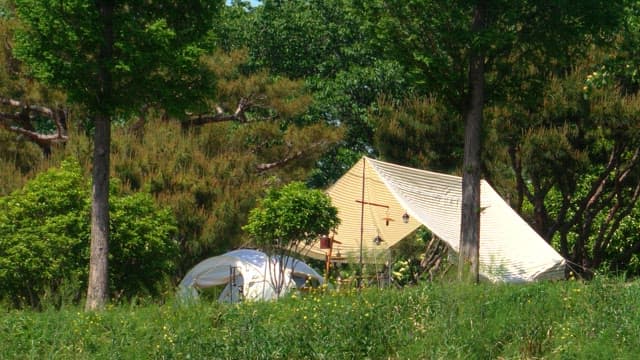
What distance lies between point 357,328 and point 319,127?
47.9 ft

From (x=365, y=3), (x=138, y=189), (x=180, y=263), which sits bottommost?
(x=180, y=263)

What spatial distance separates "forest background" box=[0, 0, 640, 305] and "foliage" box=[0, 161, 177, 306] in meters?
0.03

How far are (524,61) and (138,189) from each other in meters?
8.51

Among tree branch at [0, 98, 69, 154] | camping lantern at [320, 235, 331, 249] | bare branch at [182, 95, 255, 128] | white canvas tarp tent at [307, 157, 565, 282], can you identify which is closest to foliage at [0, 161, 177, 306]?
camping lantern at [320, 235, 331, 249]

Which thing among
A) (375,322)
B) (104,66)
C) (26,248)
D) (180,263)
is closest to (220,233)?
(180,263)

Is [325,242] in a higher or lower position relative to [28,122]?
lower

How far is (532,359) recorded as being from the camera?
27.9 ft

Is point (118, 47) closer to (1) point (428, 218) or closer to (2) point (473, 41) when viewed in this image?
(2) point (473, 41)

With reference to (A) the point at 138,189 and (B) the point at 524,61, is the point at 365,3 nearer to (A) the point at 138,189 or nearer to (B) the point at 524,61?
(B) the point at 524,61

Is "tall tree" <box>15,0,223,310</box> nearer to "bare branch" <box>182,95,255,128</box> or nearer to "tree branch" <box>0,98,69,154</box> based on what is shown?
"tree branch" <box>0,98,69,154</box>

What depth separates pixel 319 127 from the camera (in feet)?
75.7

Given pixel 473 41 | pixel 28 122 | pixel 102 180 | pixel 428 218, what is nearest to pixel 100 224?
pixel 102 180

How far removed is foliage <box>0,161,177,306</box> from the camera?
531 inches

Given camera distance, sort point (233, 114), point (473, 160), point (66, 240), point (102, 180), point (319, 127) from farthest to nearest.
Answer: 1. point (319, 127)
2. point (233, 114)
3. point (473, 160)
4. point (66, 240)
5. point (102, 180)
